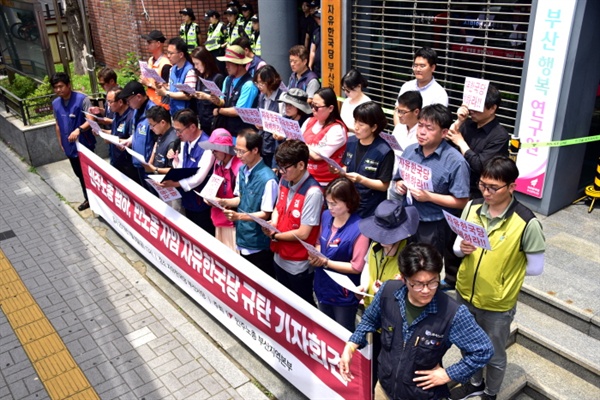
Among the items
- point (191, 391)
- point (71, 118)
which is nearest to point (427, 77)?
point (191, 391)

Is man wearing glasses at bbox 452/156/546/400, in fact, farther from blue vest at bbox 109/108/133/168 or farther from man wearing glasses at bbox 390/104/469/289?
blue vest at bbox 109/108/133/168

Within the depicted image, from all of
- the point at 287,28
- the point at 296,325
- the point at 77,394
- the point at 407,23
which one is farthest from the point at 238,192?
the point at 287,28

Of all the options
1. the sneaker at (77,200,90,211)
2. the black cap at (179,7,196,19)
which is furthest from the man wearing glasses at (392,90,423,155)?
the black cap at (179,7,196,19)

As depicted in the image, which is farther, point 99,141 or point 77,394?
point 99,141

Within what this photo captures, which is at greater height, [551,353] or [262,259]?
[262,259]

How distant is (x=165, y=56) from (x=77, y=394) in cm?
564

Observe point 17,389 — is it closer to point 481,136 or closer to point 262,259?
point 262,259

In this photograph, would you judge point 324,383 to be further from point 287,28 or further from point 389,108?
point 287,28

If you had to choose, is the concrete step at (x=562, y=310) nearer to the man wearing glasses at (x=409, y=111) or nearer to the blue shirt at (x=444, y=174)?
the blue shirt at (x=444, y=174)

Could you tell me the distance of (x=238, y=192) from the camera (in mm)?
5348

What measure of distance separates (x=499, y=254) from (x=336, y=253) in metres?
1.15

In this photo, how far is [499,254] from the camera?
3686 millimetres

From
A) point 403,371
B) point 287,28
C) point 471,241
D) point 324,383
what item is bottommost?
point 324,383

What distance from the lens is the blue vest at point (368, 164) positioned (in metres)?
4.80
